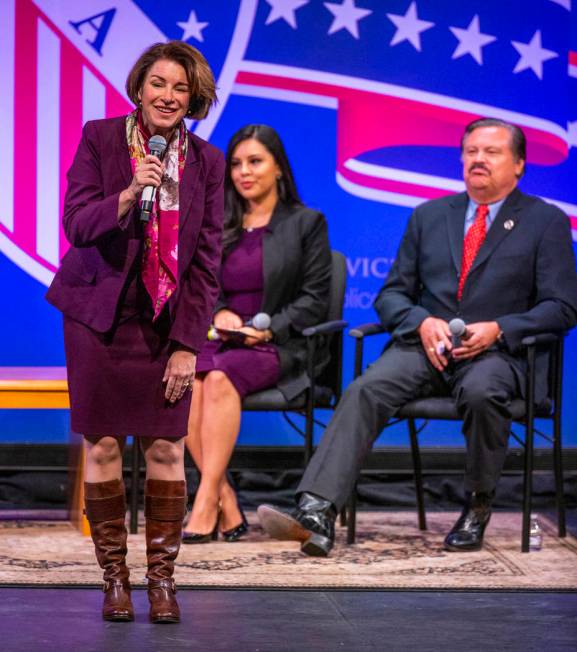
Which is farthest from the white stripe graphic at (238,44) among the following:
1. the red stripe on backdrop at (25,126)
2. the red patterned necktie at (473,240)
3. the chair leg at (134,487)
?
the chair leg at (134,487)

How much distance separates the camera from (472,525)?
163 inches

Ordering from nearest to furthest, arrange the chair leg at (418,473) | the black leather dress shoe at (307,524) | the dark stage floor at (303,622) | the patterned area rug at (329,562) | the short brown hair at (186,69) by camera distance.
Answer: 1. the dark stage floor at (303,622)
2. the short brown hair at (186,69)
3. the patterned area rug at (329,562)
4. the black leather dress shoe at (307,524)
5. the chair leg at (418,473)

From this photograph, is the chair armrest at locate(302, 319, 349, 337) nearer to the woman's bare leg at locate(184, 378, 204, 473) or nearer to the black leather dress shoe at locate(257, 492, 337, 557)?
the woman's bare leg at locate(184, 378, 204, 473)

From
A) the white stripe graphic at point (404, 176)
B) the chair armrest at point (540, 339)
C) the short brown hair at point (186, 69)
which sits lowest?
the chair armrest at point (540, 339)

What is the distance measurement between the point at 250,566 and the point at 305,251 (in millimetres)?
1315

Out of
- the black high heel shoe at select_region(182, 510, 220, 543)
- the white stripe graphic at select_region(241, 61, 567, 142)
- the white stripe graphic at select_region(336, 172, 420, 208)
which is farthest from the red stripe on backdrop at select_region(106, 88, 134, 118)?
the black high heel shoe at select_region(182, 510, 220, 543)

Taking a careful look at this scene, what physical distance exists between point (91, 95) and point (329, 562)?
2418mm

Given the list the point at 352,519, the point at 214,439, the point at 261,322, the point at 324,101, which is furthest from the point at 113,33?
the point at 352,519

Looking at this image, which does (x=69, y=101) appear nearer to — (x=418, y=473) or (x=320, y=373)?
(x=320, y=373)

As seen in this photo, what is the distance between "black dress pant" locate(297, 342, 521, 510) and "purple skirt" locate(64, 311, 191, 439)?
1.07 m

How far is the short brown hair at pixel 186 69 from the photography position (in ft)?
9.75

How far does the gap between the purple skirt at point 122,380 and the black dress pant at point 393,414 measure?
1.07 m

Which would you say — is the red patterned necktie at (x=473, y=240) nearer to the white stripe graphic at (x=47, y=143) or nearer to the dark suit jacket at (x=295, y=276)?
the dark suit jacket at (x=295, y=276)

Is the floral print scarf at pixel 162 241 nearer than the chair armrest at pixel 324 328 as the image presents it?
Yes
